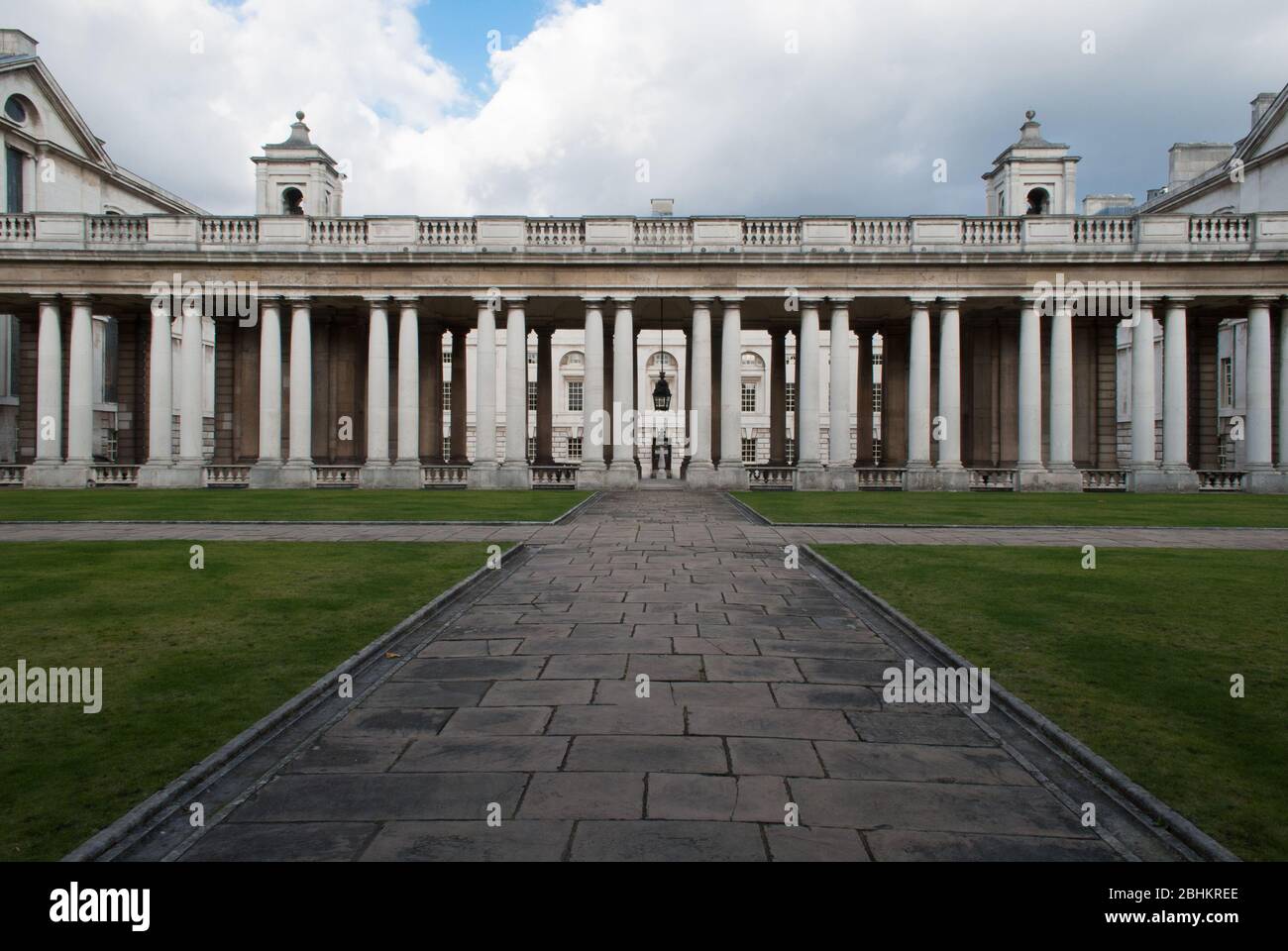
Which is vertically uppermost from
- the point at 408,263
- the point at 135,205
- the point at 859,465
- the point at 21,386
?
the point at 135,205

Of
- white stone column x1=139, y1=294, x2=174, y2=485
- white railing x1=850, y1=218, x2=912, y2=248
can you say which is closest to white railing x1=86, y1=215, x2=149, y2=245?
white stone column x1=139, y1=294, x2=174, y2=485

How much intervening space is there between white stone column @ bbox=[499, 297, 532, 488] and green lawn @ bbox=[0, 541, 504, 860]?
65.1 ft

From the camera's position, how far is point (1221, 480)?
35.4 metres

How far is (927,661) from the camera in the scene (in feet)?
25.5

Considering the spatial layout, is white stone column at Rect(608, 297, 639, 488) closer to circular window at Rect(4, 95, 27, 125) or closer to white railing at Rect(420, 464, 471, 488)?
white railing at Rect(420, 464, 471, 488)

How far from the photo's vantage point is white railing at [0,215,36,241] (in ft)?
115

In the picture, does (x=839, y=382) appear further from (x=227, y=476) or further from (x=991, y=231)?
(x=227, y=476)

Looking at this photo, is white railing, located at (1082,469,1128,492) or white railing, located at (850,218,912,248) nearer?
white railing, located at (850,218,912,248)

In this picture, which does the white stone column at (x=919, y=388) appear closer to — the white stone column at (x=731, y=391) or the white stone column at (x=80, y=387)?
the white stone column at (x=731, y=391)

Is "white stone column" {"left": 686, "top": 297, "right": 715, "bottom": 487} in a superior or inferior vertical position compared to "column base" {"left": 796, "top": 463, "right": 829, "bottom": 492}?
superior

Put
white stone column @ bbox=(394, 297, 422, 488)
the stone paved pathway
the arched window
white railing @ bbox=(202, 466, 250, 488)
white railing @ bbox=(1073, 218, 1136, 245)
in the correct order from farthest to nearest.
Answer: the arched window
white railing @ bbox=(202, 466, 250, 488)
white stone column @ bbox=(394, 297, 422, 488)
white railing @ bbox=(1073, 218, 1136, 245)
the stone paved pathway

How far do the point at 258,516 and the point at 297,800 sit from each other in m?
17.8

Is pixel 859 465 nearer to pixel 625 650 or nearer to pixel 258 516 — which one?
pixel 258 516
